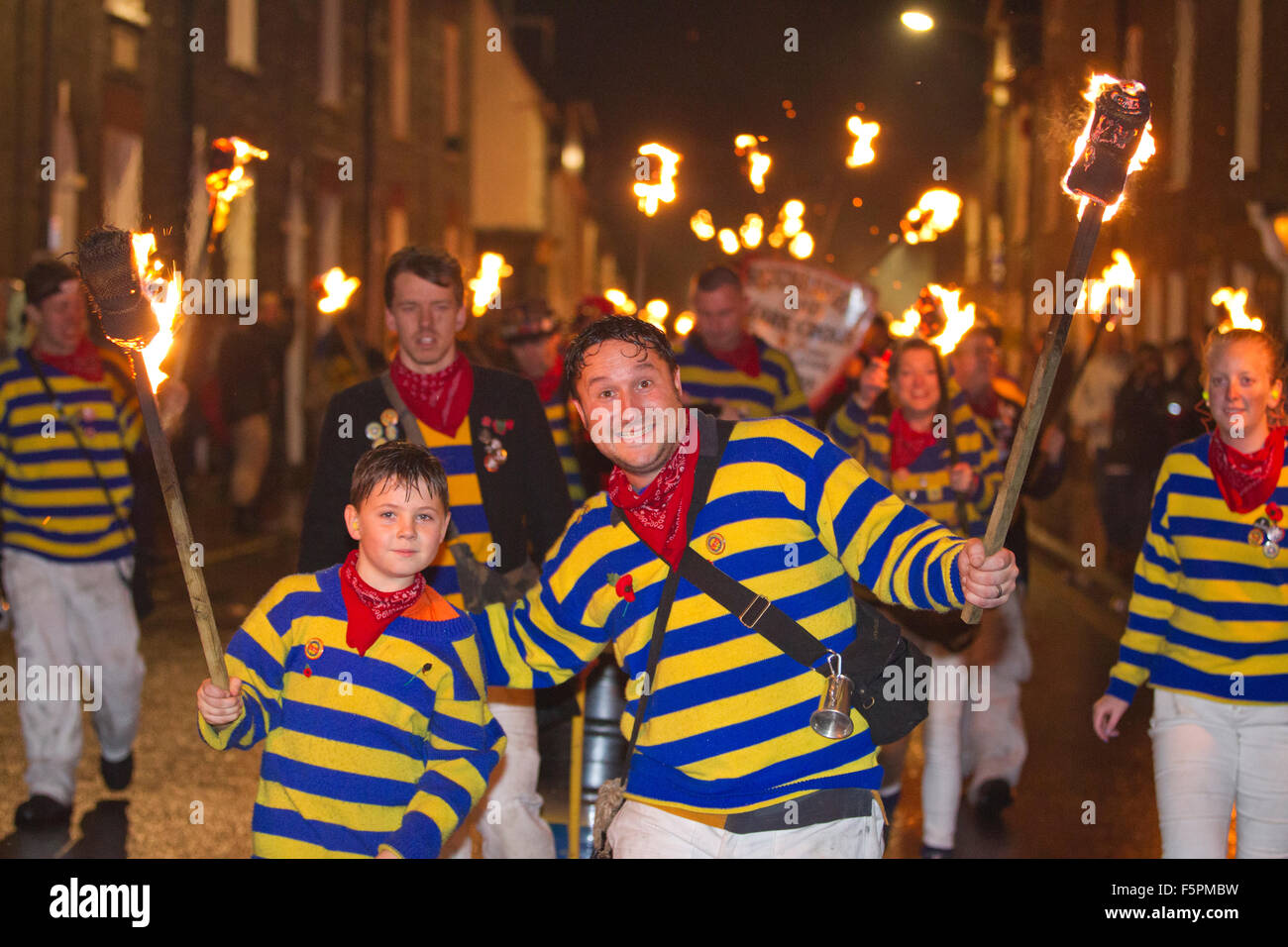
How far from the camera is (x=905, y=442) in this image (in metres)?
6.56

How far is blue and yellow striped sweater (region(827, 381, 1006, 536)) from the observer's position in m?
6.50

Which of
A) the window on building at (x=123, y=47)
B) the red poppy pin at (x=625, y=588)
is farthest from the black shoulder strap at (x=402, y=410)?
the window on building at (x=123, y=47)

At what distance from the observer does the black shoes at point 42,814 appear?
6.17 m

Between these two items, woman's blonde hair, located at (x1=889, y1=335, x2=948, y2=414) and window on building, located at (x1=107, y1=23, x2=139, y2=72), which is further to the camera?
window on building, located at (x1=107, y1=23, x2=139, y2=72)

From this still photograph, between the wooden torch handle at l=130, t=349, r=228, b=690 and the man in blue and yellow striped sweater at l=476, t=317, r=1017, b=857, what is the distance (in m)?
0.84

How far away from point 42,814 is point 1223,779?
176 inches

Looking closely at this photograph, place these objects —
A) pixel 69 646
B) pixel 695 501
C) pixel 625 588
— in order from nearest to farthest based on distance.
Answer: pixel 695 501
pixel 625 588
pixel 69 646

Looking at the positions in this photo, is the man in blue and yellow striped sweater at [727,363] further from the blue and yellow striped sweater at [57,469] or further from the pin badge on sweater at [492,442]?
the blue and yellow striped sweater at [57,469]

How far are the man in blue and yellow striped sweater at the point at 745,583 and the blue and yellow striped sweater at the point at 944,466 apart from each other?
127 inches

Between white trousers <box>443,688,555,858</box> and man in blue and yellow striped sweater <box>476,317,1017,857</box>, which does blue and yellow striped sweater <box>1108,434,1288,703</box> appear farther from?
white trousers <box>443,688,555,858</box>

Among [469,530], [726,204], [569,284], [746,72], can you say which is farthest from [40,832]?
[569,284]

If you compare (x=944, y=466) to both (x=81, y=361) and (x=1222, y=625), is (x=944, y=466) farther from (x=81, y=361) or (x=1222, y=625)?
(x=81, y=361)

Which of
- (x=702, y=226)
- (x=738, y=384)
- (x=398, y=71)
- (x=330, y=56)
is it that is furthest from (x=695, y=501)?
(x=398, y=71)

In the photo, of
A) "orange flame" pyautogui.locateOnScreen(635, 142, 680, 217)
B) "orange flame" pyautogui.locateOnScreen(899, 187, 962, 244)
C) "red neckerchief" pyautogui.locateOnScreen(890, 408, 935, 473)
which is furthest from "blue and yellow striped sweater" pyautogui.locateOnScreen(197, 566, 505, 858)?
"orange flame" pyautogui.locateOnScreen(899, 187, 962, 244)
